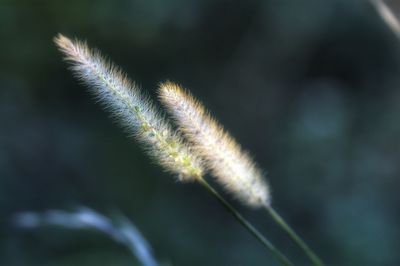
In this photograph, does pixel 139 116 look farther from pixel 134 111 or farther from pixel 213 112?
pixel 213 112

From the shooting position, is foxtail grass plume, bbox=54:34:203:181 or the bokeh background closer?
foxtail grass plume, bbox=54:34:203:181

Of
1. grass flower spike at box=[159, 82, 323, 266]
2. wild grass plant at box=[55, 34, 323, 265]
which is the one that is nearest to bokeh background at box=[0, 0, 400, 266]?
grass flower spike at box=[159, 82, 323, 266]

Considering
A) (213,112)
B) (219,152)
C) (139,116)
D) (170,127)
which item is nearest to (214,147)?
(219,152)

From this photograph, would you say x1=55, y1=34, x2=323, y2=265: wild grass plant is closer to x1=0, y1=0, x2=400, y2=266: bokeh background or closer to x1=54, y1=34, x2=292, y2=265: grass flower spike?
x1=54, y1=34, x2=292, y2=265: grass flower spike

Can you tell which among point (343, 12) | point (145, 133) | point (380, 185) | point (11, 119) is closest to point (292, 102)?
point (343, 12)

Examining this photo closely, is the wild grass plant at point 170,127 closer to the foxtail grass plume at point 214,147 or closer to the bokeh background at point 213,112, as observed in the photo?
the foxtail grass plume at point 214,147

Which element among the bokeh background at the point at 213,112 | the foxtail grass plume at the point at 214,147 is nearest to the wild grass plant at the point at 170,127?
the foxtail grass plume at the point at 214,147

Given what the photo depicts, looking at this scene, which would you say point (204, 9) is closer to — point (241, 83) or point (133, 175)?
point (241, 83)
